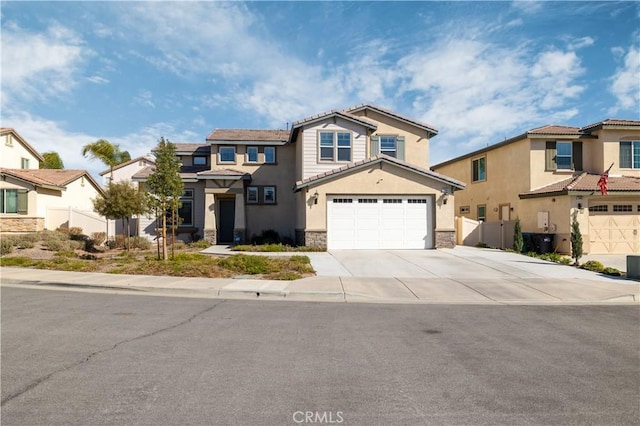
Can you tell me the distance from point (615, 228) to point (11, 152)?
4194 cm

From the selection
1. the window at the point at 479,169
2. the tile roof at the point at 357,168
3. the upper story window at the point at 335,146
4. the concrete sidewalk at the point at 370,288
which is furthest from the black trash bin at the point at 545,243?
the upper story window at the point at 335,146

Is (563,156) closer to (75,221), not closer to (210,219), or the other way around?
(210,219)

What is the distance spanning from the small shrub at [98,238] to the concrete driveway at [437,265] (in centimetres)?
1471

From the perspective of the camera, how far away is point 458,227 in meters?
25.8

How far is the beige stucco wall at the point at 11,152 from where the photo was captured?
3139 cm

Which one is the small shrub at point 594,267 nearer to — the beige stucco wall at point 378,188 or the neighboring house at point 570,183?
the neighboring house at point 570,183

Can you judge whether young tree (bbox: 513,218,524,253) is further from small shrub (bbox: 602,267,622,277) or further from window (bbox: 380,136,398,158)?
window (bbox: 380,136,398,158)

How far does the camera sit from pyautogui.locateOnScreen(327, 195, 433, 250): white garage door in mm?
21141

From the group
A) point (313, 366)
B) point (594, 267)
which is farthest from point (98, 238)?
point (594, 267)

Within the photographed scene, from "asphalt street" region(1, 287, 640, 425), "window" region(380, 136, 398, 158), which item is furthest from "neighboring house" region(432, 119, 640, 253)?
"asphalt street" region(1, 287, 640, 425)

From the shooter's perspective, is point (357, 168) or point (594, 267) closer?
point (594, 267)

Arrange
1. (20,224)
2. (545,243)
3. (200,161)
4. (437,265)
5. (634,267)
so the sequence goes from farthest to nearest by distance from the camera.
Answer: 1. (200,161)
2. (20,224)
3. (545,243)
4. (437,265)
5. (634,267)

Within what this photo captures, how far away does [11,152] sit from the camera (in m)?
32.5

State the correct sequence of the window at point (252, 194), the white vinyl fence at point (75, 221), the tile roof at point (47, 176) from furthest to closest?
1. the white vinyl fence at point (75, 221)
2. the tile roof at point (47, 176)
3. the window at point (252, 194)
